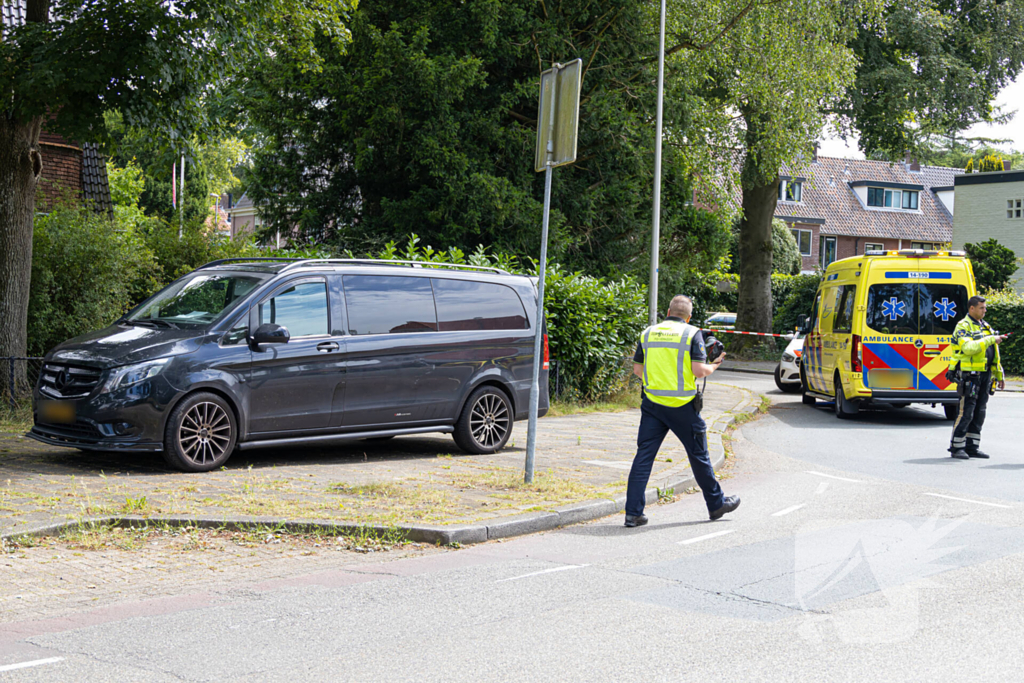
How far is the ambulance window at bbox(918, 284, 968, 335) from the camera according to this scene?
15266 mm

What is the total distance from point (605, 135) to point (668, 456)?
34.1 ft

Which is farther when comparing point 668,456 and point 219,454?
point 668,456

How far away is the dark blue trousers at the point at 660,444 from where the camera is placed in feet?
25.2

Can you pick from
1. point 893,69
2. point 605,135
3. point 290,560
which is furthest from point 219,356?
point 893,69

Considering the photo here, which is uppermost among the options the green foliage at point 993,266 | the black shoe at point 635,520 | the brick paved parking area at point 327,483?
the green foliage at point 993,266

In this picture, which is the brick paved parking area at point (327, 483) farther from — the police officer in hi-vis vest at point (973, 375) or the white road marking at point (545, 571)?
the police officer in hi-vis vest at point (973, 375)

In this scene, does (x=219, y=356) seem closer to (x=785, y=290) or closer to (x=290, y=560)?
(x=290, y=560)

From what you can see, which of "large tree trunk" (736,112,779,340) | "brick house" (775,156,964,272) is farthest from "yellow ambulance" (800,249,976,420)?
"brick house" (775,156,964,272)

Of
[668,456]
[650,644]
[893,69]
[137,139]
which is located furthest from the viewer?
[893,69]

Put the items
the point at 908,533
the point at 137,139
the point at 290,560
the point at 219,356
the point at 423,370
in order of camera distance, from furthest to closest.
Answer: the point at 137,139
the point at 423,370
the point at 219,356
the point at 908,533
the point at 290,560

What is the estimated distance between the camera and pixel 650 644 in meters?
4.74

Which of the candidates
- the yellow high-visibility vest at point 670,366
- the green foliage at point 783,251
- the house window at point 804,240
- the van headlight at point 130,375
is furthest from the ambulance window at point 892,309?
the house window at point 804,240

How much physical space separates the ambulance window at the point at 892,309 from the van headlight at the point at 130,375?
35.3ft

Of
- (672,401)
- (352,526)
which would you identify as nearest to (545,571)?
(352,526)
